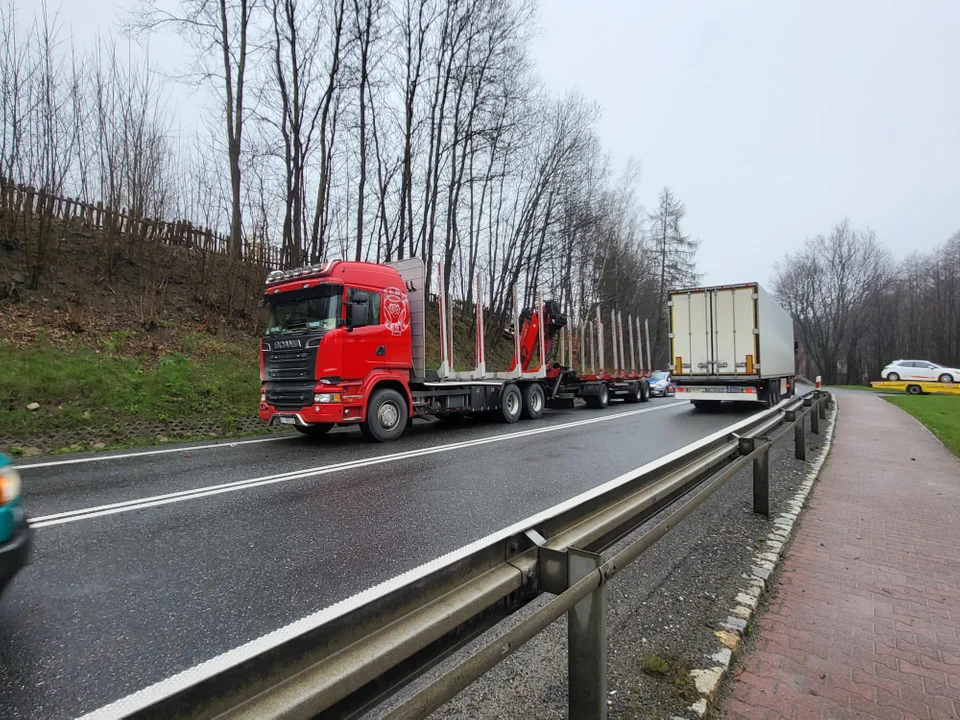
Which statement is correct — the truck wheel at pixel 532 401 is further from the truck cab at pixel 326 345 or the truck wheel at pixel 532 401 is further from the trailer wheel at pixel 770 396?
the trailer wheel at pixel 770 396

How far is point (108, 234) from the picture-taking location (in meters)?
14.6

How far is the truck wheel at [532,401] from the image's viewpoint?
14805 mm

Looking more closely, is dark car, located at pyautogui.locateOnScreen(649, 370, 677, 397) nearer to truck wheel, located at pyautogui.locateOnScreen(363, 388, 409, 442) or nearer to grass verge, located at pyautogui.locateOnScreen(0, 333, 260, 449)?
truck wheel, located at pyautogui.locateOnScreen(363, 388, 409, 442)

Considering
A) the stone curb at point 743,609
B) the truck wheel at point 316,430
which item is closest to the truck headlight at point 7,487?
the stone curb at point 743,609

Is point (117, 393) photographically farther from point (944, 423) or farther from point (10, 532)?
→ point (944, 423)

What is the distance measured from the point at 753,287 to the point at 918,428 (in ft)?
17.7

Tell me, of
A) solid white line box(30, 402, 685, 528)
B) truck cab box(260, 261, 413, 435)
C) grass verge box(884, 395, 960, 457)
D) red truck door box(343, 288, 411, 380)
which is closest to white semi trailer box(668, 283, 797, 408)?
grass verge box(884, 395, 960, 457)

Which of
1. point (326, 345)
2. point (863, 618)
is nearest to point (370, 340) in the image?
point (326, 345)

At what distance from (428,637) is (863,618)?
320 cm

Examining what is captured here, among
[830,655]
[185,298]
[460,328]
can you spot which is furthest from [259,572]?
[460,328]

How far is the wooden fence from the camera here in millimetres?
13016

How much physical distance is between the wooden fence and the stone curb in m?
16.5

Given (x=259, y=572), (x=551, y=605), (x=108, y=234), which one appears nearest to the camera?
(x=551, y=605)

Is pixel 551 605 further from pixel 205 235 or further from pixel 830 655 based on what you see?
pixel 205 235
